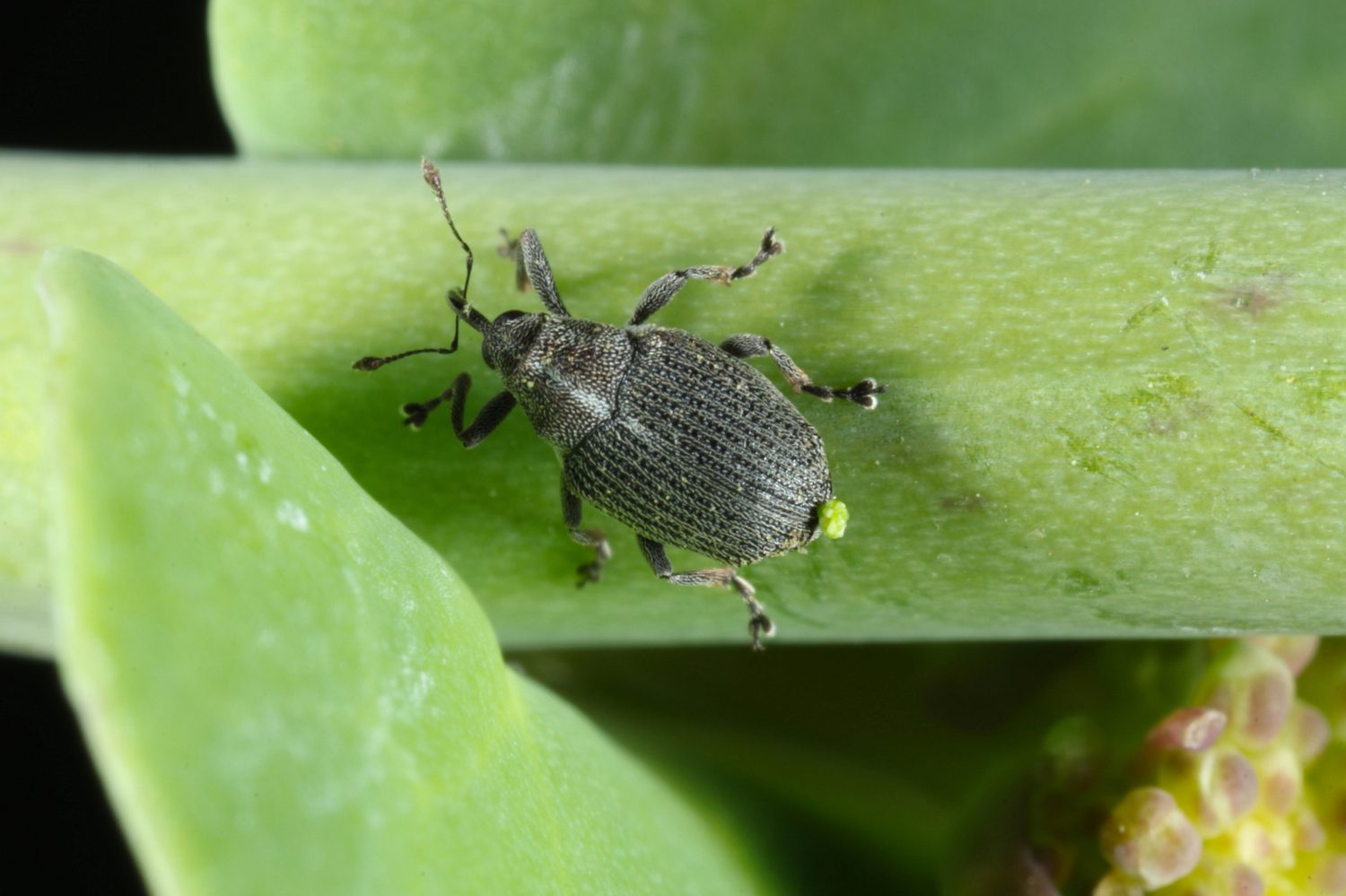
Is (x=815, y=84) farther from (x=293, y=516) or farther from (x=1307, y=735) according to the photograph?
(x=293, y=516)

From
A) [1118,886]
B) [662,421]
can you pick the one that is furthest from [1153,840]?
[662,421]

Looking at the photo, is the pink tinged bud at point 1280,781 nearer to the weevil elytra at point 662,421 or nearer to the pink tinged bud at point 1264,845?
the pink tinged bud at point 1264,845

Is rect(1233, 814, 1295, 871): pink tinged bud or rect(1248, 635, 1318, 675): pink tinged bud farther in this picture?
rect(1248, 635, 1318, 675): pink tinged bud

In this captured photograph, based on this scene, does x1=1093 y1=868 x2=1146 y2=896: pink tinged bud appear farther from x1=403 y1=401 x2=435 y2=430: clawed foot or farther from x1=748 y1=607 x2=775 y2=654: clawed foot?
x1=403 y1=401 x2=435 y2=430: clawed foot

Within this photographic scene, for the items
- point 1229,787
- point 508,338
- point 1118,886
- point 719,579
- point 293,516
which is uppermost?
point 293,516

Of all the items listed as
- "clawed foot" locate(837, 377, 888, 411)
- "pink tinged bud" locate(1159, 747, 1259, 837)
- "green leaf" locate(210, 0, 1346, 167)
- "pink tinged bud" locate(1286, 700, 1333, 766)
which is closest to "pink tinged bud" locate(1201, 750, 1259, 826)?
"pink tinged bud" locate(1159, 747, 1259, 837)

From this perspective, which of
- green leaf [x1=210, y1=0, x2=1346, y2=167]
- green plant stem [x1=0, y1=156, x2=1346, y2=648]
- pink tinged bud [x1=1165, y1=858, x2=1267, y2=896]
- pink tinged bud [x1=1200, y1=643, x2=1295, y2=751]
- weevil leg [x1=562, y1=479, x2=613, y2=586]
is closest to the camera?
green plant stem [x1=0, y1=156, x2=1346, y2=648]
